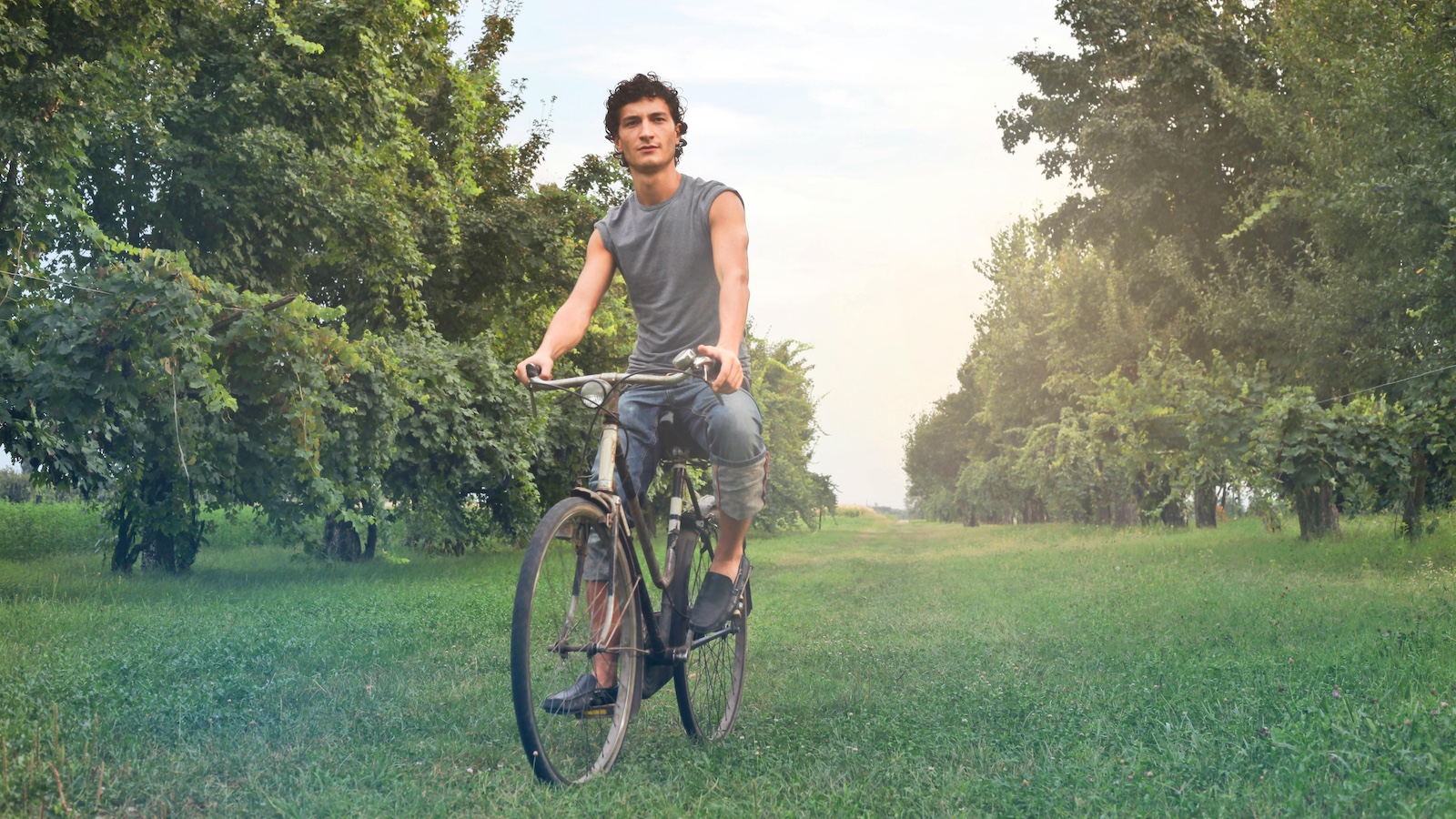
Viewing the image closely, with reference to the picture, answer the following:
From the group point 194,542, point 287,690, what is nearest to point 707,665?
point 287,690

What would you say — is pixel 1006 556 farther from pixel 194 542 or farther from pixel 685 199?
pixel 685 199

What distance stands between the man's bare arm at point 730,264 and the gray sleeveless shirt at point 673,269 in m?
0.05

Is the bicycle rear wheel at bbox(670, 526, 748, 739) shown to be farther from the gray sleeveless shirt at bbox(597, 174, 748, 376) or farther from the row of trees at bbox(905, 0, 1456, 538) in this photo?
the row of trees at bbox(905, 0, 1456, 538)

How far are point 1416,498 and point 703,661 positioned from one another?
1542 centimetres

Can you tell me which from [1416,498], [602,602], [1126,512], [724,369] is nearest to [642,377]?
[724,369]

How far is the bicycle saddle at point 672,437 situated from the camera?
421cm

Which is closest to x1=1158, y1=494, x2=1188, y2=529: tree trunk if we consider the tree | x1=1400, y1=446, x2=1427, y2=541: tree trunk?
the tree

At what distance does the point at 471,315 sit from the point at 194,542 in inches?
283

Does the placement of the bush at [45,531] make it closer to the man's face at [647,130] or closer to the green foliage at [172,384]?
the green foliage at [172,384]

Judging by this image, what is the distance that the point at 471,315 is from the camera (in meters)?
22.3

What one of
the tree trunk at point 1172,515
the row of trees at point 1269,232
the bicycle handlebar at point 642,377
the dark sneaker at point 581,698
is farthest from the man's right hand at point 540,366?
the tree trunk at point 1172,515

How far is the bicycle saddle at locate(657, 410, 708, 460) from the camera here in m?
4.21

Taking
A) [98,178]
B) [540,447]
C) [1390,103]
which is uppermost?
[1390,103]

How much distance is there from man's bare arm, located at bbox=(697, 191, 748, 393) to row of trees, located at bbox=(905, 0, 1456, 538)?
1019 cm
